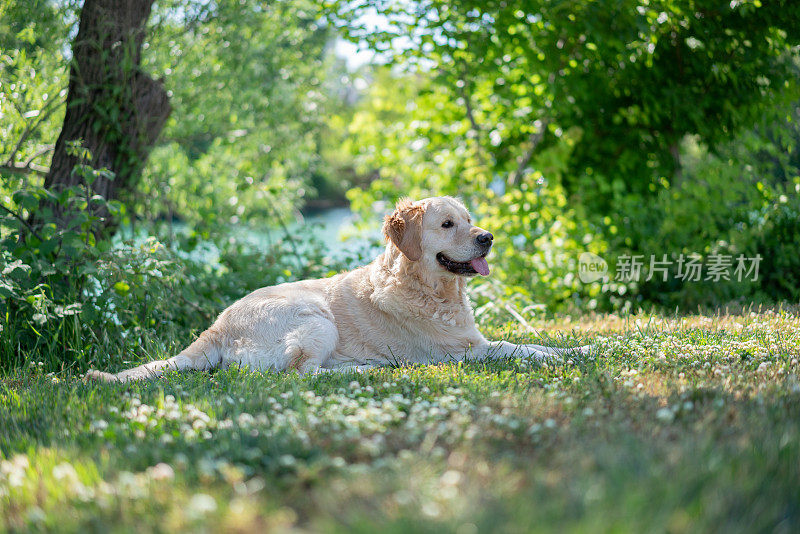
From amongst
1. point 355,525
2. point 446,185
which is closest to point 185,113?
point 446,185

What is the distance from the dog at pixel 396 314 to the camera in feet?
14.5

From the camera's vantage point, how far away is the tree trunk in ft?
19.0

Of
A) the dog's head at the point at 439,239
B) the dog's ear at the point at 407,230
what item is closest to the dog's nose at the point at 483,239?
the dog's head at the point at 439,239

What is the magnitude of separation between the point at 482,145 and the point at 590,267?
2.05 meters

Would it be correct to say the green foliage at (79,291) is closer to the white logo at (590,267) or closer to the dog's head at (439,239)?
the dog's head at (439,239)

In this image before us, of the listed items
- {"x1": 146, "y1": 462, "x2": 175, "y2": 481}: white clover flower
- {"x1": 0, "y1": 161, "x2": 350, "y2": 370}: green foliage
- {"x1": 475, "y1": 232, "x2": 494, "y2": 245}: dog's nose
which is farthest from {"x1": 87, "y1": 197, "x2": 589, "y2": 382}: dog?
{"x1": 146, "y1": 462, "x2": 175, "y2": 481}: white clover flower

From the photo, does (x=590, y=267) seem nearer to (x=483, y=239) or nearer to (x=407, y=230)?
(x=483, y=239)

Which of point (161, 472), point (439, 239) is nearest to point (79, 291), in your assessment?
point (439, 239)

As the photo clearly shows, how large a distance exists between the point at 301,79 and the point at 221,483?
905cm

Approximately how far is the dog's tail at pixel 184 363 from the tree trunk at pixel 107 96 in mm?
2094

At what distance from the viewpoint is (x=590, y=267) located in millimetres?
7477

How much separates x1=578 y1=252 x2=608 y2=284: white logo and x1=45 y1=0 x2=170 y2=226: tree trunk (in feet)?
15.5

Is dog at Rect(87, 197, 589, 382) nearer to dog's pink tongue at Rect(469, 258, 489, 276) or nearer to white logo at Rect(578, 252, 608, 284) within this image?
dog's pink tongue at Rect(469, 258, 489, 276)

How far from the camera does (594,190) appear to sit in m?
7.78
